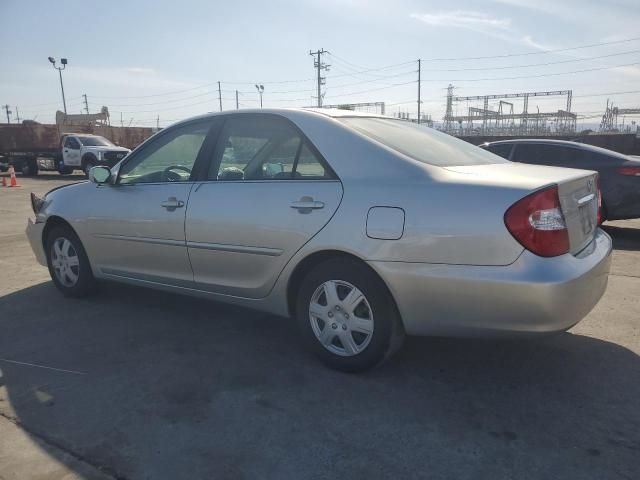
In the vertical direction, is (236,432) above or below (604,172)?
below

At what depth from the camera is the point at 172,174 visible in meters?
4.00

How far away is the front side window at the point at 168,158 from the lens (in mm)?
3898

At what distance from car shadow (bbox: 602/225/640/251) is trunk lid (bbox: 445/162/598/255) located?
3.97m

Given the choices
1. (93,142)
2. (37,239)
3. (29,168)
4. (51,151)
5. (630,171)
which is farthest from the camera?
(29,168)

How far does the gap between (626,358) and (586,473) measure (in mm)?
1401

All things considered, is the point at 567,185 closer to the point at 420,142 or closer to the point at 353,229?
the point at 420,142

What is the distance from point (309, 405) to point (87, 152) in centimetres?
2235

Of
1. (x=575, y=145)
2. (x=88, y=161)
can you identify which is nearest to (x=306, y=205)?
(x=575, y=145)

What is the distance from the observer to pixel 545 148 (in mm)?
7828

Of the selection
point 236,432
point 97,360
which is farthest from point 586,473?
point 97,360

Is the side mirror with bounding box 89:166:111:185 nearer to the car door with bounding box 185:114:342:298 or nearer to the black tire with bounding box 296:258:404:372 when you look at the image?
the car door with bounding box 185:114:342:298

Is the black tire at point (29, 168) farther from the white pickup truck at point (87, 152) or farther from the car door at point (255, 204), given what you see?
the car door at point (255, 204)

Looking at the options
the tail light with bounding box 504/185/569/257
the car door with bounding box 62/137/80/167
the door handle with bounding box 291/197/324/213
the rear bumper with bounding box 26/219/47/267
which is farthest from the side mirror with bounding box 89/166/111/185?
the car door with bounding box 62/137/80/167

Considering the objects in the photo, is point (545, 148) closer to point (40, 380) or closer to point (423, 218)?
point (423, 218)
